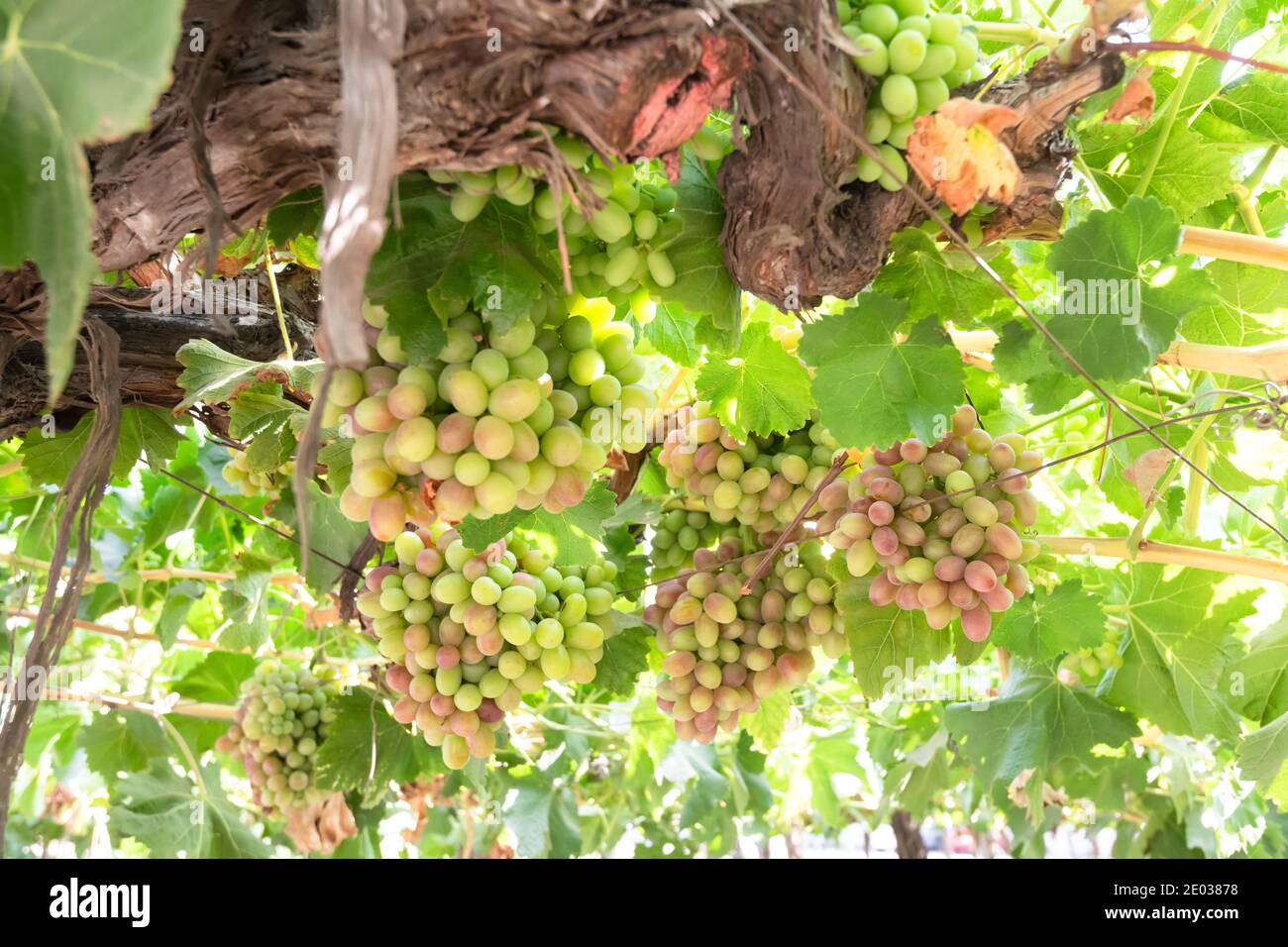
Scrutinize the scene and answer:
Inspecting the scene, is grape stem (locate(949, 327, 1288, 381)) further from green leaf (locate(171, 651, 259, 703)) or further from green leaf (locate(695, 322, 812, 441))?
green leaf (locate(171, 651, 259, 703))

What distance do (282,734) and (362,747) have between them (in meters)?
0.39

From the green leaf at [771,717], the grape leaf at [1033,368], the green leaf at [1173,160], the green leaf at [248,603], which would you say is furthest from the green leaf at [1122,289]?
the green leaf at [248,603]

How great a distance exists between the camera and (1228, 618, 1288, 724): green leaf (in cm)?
203

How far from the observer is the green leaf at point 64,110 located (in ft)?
2.50

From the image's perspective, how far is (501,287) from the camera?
1118 millimetres

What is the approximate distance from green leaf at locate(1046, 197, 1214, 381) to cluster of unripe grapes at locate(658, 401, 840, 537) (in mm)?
511

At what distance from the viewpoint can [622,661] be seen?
203cm

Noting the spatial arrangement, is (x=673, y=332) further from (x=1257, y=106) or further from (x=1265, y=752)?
(x=1265, y=752)

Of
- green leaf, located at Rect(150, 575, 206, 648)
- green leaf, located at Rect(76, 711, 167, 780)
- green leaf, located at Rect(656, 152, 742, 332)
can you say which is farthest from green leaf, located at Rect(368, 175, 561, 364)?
green leaf, located at Rect(76, 711, 167, 780)

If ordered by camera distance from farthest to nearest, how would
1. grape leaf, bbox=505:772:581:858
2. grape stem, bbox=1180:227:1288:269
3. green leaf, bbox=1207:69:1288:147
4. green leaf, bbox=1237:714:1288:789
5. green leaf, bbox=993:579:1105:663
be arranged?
grape leaf, bbox=505:772:581:858, green leaf, bbox=1237:714:1288:789, green leaf, bbox=993:579:1105:663, green leaf, bbox=1207:69:1288:147, grape stem, bbox=1180:227:1288:269
